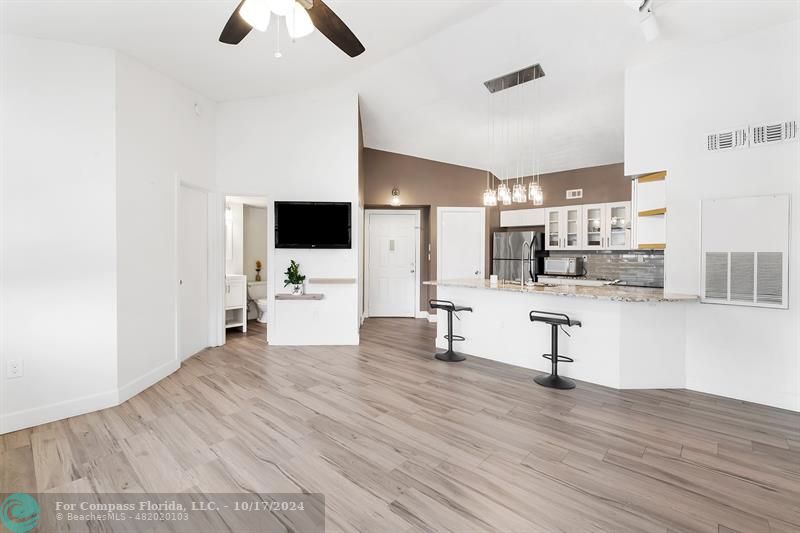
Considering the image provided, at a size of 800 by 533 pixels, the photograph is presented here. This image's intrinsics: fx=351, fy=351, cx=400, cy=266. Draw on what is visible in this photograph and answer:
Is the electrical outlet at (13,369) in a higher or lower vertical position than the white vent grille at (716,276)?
lower

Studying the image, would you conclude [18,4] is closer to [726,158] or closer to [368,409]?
[368,409]

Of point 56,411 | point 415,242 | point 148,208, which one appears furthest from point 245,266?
point 56,411

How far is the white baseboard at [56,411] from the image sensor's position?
256 centimetres

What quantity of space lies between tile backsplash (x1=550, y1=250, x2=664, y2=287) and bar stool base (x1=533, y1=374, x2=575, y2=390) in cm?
310

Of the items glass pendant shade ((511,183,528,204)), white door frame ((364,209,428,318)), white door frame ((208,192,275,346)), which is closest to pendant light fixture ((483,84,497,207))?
glass pendant shade ((511,183,528,204))

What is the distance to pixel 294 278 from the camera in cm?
458

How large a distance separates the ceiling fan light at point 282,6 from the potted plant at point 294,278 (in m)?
3.11

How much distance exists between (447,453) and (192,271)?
3.68 meters

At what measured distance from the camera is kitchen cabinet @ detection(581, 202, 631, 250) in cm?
552

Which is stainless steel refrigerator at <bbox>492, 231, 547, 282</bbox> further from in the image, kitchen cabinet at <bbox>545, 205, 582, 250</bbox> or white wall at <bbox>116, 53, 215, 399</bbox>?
white wall at <bbox>116, 53, 215, 399</bbox>

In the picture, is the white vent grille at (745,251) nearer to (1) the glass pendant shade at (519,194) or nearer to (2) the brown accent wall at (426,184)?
(1) the glass pendant shade at (519,194)

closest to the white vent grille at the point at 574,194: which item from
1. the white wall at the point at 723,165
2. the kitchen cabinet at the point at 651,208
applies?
the kitchen cabinet at the point at 651,208

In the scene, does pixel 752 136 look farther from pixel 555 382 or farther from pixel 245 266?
pixel 245 266

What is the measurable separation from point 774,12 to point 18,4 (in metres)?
5.56
